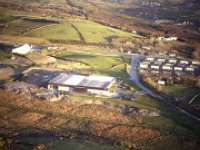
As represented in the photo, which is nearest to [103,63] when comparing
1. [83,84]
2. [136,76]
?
[136,76]

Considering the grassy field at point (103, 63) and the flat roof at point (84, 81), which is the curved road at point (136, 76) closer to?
the grassy field at point (103, 63)

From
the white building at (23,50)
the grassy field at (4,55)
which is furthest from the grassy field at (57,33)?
the grassy field at (4,55)

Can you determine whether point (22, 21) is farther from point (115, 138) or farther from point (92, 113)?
point (115, 138)

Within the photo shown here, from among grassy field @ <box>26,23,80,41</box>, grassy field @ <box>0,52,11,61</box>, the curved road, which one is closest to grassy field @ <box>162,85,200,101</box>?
the curved road

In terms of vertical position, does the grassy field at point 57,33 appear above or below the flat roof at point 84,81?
above

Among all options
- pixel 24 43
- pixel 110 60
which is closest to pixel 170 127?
pixel 110 60

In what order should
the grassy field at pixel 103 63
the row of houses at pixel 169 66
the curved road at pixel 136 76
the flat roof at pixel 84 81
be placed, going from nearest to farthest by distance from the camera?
1. the flat roof at pixel 84 81
2. the curved road at pixel 136 76
3. the grassy field at pixel 103 63
4. the row of houses at pixel 169 66
